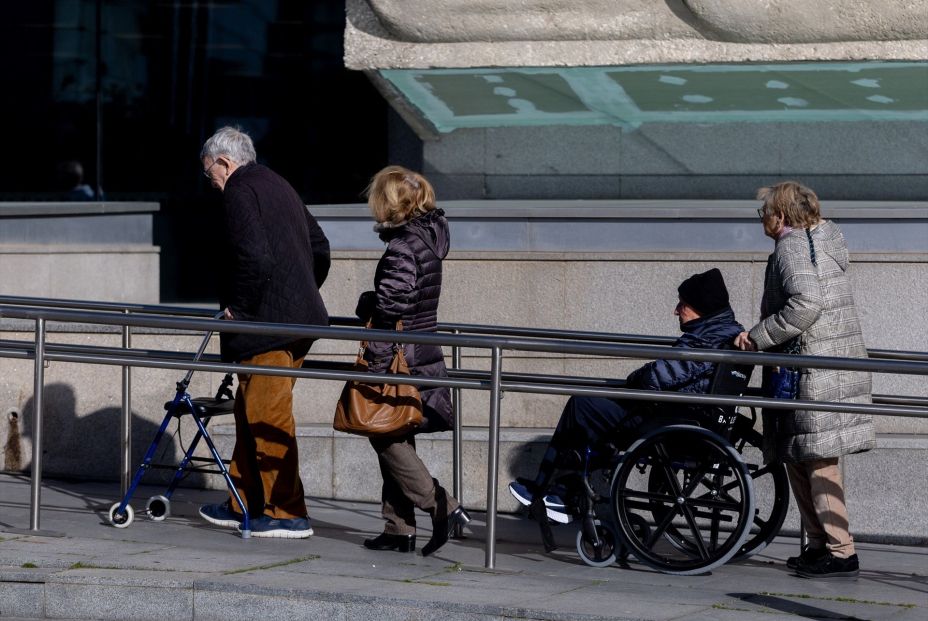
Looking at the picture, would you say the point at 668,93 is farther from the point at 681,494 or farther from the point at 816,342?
the point at 681,494

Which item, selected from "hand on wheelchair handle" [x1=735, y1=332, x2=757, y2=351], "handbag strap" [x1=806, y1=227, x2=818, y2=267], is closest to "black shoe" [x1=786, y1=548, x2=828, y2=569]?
"hand on wheelchair handle" [x1=735, y1=332, x2=757, y2=351]

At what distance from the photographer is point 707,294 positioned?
6.09 meters

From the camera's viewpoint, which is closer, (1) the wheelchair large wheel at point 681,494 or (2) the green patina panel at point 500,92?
(1) the wheelchair large wheel at point 681,494

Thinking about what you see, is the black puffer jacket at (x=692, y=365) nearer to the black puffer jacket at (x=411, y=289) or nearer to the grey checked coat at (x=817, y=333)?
the grey checked coat at (x=817, y=333)

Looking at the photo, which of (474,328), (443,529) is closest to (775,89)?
(474,328)

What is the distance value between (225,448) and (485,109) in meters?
3.94

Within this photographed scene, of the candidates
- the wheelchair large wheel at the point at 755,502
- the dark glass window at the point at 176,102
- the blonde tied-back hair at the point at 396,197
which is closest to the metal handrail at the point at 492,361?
the blonde tied-back hair at the point at 396,197

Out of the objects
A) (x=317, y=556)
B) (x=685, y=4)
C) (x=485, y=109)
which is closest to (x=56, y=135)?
(x=485, y=109)

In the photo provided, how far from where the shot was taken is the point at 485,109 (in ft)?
34.8

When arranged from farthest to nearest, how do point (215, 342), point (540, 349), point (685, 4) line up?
point (685, 4) → point (215, 342) → point (540, 349)

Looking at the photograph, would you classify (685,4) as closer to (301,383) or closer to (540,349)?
(301,383)

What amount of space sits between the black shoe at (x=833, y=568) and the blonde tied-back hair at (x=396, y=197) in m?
2.16

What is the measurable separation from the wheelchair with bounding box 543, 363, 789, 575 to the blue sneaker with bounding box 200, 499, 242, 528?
1498 mm

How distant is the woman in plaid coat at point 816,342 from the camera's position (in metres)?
5.79
